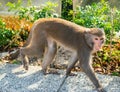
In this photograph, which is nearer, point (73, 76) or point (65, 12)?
point (73, 76)

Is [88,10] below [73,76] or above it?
above

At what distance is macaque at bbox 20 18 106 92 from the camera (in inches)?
223

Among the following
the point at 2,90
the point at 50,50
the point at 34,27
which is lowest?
the point at 2,90

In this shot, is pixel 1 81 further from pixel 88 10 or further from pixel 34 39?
pixel 88 10

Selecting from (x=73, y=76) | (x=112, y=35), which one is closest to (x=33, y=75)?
(x=73, y=76)

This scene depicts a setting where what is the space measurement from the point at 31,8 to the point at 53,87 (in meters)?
2.43

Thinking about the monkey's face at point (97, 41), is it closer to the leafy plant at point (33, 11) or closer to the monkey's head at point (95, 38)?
the monkey's head at point (95, 38)

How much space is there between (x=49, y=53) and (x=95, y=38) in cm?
111

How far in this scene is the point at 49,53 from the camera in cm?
625

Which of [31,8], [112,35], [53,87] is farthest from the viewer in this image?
[31,8]

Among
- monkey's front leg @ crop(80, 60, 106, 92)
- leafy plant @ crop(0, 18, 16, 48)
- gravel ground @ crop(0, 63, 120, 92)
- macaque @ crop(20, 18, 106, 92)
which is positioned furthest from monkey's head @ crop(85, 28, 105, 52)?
leafy plant @ crop(0, 18, 16, 48)

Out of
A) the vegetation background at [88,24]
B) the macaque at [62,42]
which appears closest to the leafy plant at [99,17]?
the vegetation background at [88,24]

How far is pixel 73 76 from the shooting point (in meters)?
6.22

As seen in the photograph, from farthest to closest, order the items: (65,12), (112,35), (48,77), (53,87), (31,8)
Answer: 1. (65,12)
2. (31,8)
3. (112,35)
4. (48,77)
5. (53,87)
